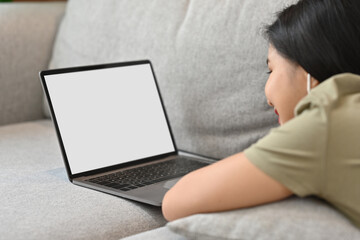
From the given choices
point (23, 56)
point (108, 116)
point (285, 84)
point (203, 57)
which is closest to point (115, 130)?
Answer: point (108, 116)

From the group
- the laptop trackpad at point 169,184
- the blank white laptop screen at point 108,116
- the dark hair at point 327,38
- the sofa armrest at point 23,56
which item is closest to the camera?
the dark hair at point 327,38

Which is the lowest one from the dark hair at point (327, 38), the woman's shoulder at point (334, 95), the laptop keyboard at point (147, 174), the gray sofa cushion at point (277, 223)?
the gray sofa cushion at point (277, 223)

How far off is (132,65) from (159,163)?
0.87ft

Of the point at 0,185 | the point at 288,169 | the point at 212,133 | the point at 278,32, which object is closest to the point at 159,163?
the point at 212,133

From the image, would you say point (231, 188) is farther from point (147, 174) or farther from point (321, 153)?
point (147, 174)

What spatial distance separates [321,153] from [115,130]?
64cm

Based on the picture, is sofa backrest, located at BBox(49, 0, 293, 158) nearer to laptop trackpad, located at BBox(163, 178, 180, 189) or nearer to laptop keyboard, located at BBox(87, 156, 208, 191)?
laptop keyboard, located at BBox(87, 156, 208, 191)

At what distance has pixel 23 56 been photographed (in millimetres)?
1723

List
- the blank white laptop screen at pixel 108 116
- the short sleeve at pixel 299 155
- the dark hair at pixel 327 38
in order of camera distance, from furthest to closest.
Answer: the blank white laptop screen at pixel 108 116 < the dark hair at pixel 327 38 < the short sleeve at pixel 299 155

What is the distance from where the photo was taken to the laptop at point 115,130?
118 centimetres

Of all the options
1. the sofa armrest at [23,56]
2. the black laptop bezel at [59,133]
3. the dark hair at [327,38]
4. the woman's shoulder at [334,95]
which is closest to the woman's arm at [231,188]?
the woman's shoulder at [334,95]

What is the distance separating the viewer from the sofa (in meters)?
0.80

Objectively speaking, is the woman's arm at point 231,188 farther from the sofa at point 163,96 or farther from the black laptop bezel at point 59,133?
the black laptop bezel at point 59,133

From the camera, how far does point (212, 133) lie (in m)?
1.36
